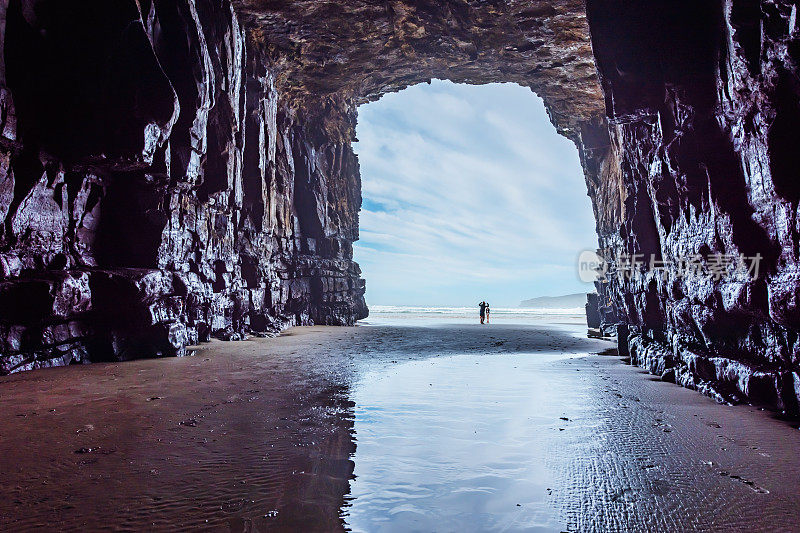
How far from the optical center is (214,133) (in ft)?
59.2

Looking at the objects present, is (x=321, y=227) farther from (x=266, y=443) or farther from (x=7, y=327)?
(x=266, y=443)

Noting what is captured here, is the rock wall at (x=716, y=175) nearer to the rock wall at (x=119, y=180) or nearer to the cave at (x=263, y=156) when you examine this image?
the cave at (x=263, y=156)

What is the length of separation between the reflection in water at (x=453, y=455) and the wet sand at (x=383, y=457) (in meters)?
0.02

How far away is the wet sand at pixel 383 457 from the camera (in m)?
3.27

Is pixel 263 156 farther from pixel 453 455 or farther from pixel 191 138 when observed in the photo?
pixel 453 455

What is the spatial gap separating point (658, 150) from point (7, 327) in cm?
1554

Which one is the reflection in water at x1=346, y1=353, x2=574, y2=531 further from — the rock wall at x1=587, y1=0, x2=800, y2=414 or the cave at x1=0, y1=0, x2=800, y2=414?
the cave at x1=0, y1=0, x2=800, y2=414

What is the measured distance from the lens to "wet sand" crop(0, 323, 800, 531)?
10.7 feet

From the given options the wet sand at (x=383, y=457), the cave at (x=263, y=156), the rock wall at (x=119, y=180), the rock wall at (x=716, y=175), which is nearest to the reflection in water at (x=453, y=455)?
the wet sand at (x=383, y=457)

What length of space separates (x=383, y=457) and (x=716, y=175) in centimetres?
746

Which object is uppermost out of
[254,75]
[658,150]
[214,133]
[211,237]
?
[254,75]

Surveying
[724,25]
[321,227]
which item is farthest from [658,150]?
[321,227]

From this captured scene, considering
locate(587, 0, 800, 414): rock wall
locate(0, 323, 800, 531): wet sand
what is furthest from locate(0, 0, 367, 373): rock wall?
locate(587, 0, 800, 414): rock wall

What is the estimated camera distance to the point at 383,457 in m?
4.55
